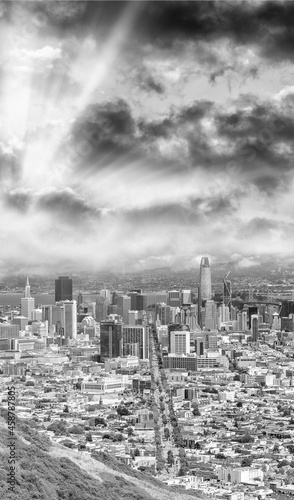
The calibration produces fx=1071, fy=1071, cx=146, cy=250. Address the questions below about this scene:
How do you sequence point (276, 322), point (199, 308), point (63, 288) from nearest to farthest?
point (63, 288), point (276, 322), point (199, 308)

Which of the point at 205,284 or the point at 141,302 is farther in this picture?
the point at 205,284

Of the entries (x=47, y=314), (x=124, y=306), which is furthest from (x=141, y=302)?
(x=47, y=314)

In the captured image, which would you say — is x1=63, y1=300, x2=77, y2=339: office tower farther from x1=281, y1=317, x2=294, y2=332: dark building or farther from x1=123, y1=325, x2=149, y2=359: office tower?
x1=281, y1=317, x2=294, y2=332: dark building

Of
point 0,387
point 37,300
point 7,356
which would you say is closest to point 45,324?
point 37,300

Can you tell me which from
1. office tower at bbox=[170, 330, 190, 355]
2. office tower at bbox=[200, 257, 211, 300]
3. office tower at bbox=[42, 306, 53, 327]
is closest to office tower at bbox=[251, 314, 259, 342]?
office tower at bbox=[200, 257, 211, 300]

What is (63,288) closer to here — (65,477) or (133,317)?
(133,317)

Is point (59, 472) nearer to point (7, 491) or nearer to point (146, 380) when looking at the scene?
point (7, 491)

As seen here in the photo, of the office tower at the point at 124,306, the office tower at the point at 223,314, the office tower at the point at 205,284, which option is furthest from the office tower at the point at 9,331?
the office tower at the point at 223,314
